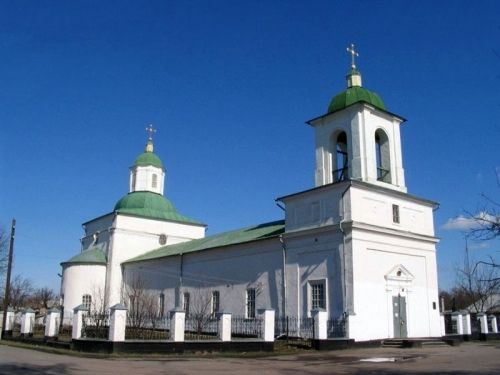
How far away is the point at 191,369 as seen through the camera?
14367 millimetres

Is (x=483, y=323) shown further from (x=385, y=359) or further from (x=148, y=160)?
(x=148, y=160)

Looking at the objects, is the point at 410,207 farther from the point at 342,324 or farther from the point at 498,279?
the point at 498,279

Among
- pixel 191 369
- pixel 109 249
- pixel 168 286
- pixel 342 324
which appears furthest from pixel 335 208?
pixel 109 249

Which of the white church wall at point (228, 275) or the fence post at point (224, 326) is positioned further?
the white church wall at point (228, 275)

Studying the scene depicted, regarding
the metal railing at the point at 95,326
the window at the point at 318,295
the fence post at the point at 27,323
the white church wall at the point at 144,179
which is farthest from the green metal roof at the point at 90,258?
the window at the point at 318,295

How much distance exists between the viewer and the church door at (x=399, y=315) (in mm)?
23516

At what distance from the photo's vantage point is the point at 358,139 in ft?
81.8

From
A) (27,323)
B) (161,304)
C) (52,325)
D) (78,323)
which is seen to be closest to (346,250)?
(78,323)

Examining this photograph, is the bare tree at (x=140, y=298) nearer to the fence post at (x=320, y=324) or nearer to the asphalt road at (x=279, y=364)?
the fence post at (x=320, y=324)

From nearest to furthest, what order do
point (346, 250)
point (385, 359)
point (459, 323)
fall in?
point (385, 359), point (346, 250), point (459, 323)

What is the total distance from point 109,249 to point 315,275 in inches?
775

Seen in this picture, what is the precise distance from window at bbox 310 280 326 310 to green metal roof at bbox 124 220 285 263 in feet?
12.2

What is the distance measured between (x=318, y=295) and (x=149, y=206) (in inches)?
807

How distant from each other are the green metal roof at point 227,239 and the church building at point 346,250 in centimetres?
13
